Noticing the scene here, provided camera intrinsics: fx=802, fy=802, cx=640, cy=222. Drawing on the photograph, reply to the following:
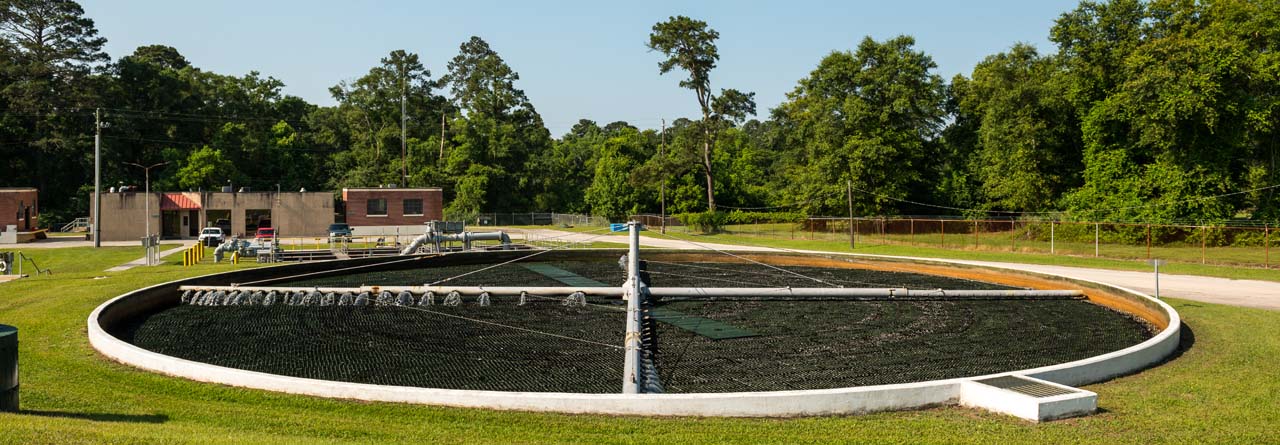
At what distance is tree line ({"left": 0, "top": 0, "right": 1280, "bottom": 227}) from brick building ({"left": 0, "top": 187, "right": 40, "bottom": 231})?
1358 centimetres

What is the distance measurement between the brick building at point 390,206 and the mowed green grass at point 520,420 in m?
46.0

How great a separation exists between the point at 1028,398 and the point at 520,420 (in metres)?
5.43

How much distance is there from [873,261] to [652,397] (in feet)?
79.2

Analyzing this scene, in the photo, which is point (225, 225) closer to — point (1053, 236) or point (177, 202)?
point (177, 202)

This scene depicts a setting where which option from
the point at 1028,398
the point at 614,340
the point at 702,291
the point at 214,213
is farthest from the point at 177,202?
the point at 1028,398

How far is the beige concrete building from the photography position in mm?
52000

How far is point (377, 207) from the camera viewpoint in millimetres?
56375

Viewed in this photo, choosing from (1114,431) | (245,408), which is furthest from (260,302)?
(1114,431)

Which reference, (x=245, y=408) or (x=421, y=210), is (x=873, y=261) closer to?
(x=245, y=408)

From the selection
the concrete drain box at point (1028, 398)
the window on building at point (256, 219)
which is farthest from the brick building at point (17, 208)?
the concrete drain box at point (1028, 398)

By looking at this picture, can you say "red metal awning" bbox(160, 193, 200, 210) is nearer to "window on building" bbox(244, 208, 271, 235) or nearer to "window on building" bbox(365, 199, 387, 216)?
"window on building" bbox(244, 208, 271, 235)

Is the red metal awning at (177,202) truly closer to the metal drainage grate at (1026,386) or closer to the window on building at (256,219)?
the window on building at (256,219)

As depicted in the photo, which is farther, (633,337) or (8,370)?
(633,337)

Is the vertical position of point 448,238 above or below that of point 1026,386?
above
